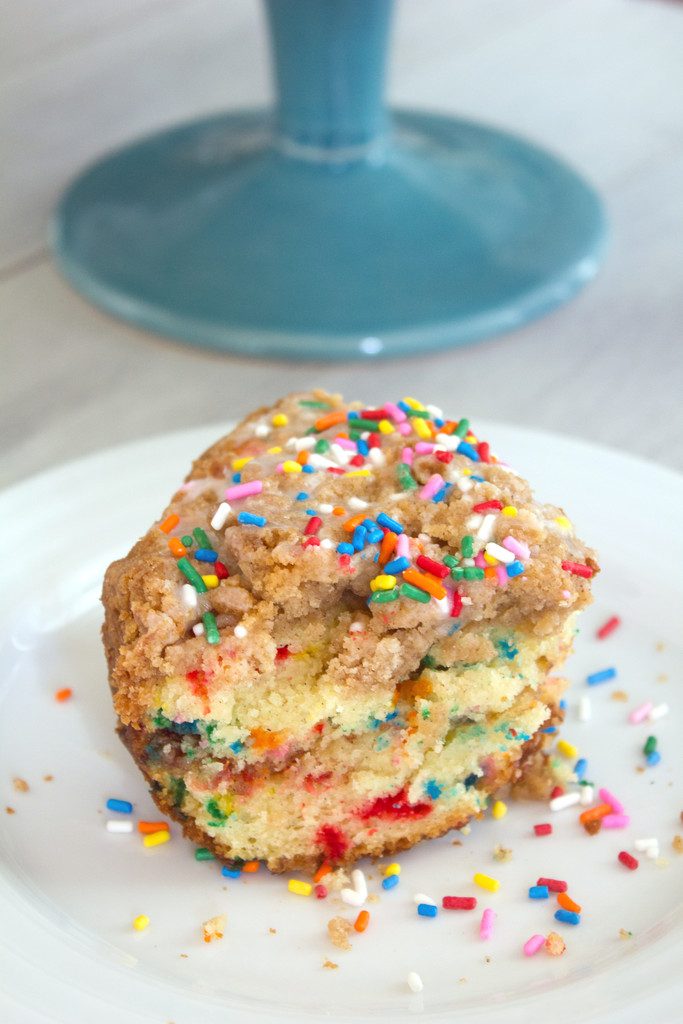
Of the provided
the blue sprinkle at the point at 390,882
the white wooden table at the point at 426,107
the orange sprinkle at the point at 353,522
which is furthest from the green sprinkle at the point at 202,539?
the white wooden table at the point at 426,107

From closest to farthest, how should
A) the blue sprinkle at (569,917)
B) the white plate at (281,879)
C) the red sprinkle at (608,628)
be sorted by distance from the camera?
the white plate at (281,879) < the blue sprinkle at (569,917) < the red sprinkle at (608,628)

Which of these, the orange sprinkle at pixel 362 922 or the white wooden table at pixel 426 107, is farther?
the white wooden table at pixel 426 107

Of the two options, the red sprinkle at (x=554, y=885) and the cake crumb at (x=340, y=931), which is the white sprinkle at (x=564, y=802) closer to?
the red sprinkle at (x=554, y=885)

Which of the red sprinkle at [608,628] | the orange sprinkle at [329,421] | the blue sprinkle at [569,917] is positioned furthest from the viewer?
the red sprinkle at [608,628]

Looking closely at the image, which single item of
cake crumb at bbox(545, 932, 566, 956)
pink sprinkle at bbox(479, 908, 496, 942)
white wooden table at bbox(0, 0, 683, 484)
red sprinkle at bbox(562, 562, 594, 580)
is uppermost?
red sprinkle at bbox(562, 562, 594, 580)

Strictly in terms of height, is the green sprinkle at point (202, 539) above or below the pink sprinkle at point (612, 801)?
above

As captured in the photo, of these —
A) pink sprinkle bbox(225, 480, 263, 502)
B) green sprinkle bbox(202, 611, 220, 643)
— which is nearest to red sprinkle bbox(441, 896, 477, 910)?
green sprinkle bbox(202, 611, 220, 643)

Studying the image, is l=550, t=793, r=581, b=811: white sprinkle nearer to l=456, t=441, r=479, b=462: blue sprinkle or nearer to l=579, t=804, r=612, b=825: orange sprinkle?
l=579, t=804, r=612, b=825: orange sprinkle
